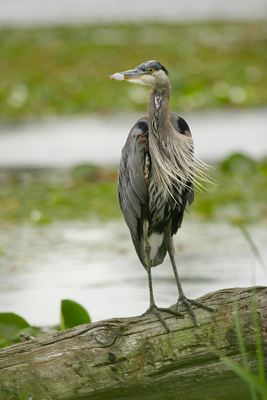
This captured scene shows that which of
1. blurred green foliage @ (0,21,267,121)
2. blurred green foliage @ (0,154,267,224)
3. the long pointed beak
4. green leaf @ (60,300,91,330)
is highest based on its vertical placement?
blurred green foliage @ (0,21,267,121)

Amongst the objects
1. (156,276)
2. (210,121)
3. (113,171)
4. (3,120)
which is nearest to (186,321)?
(156,276)

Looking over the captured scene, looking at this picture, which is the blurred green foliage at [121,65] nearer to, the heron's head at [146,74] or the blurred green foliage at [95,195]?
the blurred green foliage at [95,195]

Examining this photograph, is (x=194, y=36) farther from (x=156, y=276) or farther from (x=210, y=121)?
(x=156, y=276)

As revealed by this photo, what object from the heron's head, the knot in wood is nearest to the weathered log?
the knot in wood

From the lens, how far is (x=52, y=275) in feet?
12.7

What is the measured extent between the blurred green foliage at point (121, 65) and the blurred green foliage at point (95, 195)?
2926mm

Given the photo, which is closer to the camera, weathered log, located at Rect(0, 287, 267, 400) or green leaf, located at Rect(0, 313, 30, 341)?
weathered log, located at Rect(0, 287, 267, 400)

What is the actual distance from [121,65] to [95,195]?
18.8ft

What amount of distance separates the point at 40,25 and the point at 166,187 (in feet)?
44.5

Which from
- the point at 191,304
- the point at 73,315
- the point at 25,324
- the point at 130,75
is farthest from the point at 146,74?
the point at 25,324

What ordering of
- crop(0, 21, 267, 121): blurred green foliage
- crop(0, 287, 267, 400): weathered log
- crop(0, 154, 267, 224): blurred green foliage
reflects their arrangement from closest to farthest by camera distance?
crop(0, 287, 267, 400): weathered log, crop(0, 154, 267, 224): blurred green foliage, crop(0, 21, 267, 121): blurred green foliage

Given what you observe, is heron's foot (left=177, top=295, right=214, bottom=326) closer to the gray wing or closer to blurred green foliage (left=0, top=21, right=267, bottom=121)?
the gray wing

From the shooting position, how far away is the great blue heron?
2424 mm

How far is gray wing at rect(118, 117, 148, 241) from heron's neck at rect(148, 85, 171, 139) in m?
0.07
